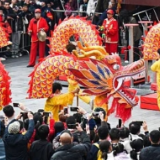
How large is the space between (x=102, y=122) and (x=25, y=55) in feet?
46.4

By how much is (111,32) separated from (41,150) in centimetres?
1192

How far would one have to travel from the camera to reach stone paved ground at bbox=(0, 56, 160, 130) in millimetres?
16531

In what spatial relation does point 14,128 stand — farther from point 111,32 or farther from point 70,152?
point 111,32

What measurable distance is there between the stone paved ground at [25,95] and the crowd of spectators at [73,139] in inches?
166

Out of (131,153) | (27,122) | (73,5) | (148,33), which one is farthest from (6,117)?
(73,5)

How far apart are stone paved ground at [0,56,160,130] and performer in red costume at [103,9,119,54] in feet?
8.56

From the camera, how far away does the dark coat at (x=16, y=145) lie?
1141cm

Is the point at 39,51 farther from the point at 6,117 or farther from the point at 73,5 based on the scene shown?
the point at 6,117

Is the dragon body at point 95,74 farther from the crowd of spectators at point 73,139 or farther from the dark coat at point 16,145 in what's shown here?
the dark coat at point 16,145

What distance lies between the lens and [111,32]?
22.9m

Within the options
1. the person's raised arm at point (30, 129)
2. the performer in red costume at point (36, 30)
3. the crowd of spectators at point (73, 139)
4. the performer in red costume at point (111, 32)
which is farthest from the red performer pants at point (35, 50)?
the person's raised arm at point (30, 129)

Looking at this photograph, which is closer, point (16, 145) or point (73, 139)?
point (73, 139)

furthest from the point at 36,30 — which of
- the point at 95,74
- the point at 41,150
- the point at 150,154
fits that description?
the point at 150,154

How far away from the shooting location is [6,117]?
40.4ft
